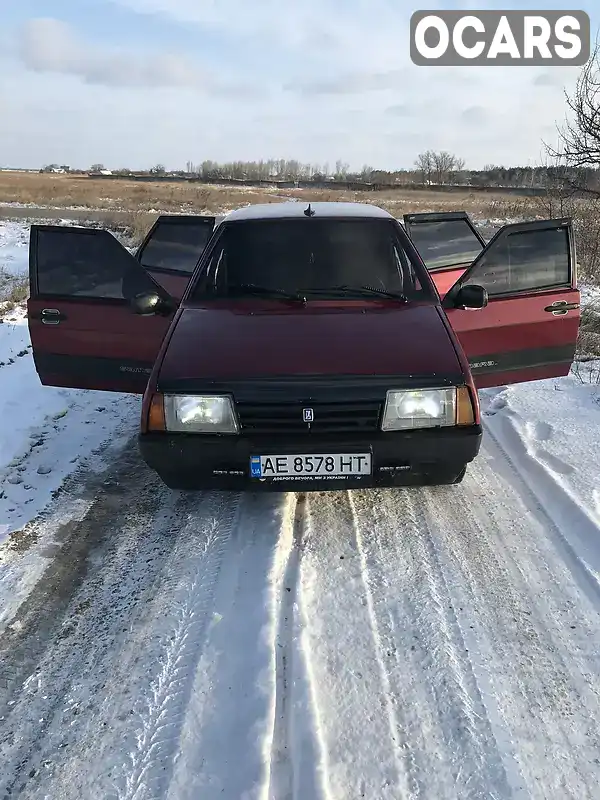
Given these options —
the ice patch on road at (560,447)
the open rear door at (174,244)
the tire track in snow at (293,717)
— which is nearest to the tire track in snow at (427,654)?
the tire track in snow at (293,717)

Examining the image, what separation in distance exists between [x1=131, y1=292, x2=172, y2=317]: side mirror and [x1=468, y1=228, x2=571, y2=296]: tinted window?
2.14m

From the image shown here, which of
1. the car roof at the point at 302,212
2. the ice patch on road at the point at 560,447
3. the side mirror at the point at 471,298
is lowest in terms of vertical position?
the ice patch on road at the point at 560,447

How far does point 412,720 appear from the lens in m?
1.99

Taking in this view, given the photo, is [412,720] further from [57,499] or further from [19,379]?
[19,379]

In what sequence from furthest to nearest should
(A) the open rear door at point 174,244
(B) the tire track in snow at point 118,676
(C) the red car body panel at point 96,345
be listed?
(A) the open rear door at point 174,244 < (C) the red car body panel at point 96,345 < (B) the tire track in snow at point 118,676

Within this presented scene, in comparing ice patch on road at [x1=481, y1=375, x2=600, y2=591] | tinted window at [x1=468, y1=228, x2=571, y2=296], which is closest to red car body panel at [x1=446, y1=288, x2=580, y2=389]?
tinted window at [x1=468, y1=228, x2=571, y2=296]

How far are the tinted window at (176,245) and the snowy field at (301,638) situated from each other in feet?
7.54

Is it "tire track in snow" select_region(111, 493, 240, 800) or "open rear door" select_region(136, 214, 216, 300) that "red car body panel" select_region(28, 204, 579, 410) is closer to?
"tire track in snow" select_region(111, 493, 240, 800)

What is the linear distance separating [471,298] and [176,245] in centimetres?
305

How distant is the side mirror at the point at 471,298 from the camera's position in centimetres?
371

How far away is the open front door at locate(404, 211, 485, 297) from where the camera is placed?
18.3 ft

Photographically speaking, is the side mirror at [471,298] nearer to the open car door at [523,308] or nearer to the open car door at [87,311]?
the open car door at [523,308]

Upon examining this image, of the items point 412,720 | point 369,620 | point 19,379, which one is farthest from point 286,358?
point 19,379

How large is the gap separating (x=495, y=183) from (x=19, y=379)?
5794cm
